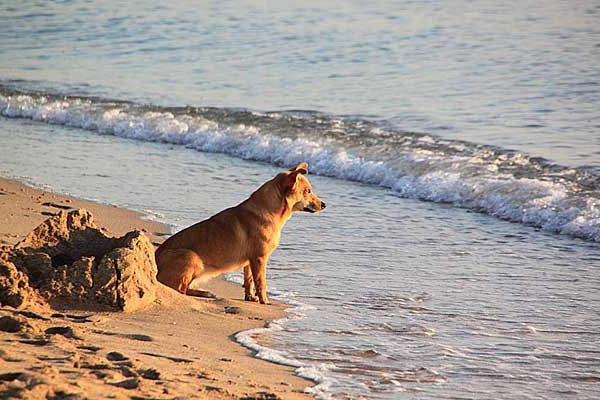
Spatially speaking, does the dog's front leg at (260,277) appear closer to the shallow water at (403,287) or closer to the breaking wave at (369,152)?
the shallow water at (403,287)

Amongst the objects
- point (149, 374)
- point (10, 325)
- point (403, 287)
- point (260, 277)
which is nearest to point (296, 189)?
point (260, 277)

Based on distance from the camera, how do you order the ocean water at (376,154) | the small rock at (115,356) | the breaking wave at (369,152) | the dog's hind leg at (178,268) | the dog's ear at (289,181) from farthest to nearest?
1. the breaking wave at (369,152)
2. the dog's ear at (289,181)
3. the dog's hind leg at (178,268)
4. the ocean water at (376,154)
5. the small rock at (115,356)

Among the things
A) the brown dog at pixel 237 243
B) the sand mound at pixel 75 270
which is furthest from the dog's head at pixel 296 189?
the sand mound at pixel 75 270

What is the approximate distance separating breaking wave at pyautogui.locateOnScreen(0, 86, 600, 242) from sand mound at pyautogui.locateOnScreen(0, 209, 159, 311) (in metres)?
5.38

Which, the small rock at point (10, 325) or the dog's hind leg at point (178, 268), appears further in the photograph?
the dog's hind leg at point (178, 268)

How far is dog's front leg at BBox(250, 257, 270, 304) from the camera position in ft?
27.1

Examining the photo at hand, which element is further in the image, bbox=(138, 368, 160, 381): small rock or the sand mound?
the sand mound

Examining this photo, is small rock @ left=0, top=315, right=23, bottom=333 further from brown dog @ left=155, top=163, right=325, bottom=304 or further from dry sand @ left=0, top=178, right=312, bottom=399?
brown dog @ left=155, top=163, right=325, bottom=304

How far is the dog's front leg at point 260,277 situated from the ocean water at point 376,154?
0.90ft

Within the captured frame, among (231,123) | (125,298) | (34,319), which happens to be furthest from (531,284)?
(231,123)

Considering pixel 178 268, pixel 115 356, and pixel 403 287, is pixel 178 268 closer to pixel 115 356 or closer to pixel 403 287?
pixel 403 287

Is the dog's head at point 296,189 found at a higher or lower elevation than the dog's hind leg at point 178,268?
higher

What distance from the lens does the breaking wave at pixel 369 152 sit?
1232cm

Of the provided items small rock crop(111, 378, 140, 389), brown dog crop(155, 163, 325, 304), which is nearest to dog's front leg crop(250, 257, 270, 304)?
brown dog crop(155, 163, 325, 304)
